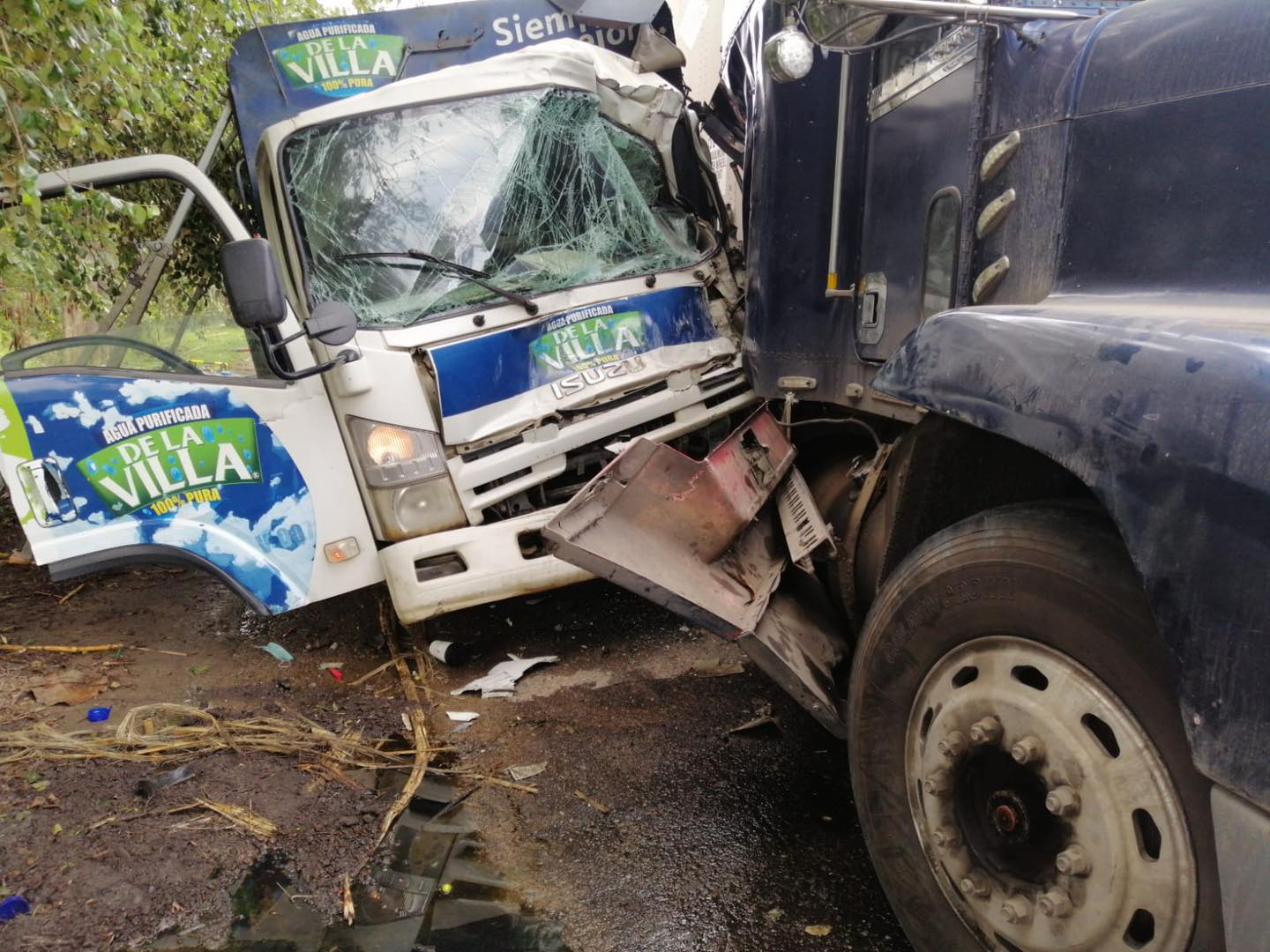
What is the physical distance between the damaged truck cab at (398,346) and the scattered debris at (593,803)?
89cm

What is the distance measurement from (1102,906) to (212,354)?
3427 mm

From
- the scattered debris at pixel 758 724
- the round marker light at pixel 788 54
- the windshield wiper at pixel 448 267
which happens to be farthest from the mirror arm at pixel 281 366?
the scattered debris at pixel 758 724

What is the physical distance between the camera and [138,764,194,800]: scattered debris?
2621 millimetres

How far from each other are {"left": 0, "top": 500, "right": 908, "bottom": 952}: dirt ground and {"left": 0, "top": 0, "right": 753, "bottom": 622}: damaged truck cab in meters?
0.57

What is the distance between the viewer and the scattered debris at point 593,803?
2580mm

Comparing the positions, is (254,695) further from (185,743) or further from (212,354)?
(212,354)

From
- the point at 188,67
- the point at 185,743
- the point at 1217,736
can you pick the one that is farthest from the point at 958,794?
the point at 188,67

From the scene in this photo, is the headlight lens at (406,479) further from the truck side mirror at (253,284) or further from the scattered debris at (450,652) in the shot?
the scattered debris at (450,652)

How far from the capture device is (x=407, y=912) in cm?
218

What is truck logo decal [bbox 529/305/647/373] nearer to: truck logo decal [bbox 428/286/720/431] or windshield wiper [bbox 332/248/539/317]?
truck logo decal [bbox 428/286/720/431]

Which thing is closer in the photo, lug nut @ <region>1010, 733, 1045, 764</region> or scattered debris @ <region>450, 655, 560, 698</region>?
lug nut @ <region>1010, 733, 1045, 764</region>

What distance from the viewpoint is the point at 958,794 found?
1.63 metres

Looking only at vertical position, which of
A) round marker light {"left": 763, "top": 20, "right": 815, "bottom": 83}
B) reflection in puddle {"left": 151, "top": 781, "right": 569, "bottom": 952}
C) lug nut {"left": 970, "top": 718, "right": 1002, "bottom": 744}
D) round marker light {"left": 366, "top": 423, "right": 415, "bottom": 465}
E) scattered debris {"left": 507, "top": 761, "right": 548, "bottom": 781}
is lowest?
scattered debris {"left": 507, "top": 761, "right": 548, "bottom": 781}

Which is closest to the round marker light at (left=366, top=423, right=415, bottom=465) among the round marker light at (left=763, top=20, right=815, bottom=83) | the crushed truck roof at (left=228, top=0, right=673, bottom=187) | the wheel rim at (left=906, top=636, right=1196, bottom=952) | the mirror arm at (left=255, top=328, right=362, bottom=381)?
the mirror arm at (left=255, top=328, right=362, bottom=381)
